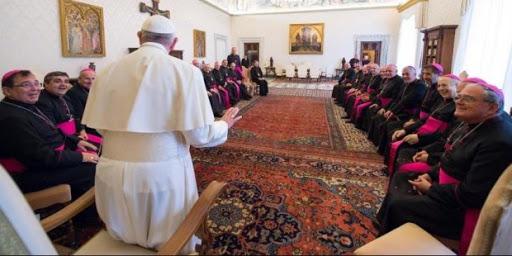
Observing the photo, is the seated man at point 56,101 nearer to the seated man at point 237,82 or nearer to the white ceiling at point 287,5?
the seated man at point 237,82

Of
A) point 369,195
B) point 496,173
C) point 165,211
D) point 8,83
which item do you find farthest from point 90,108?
point 369,195

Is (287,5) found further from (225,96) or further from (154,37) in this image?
(154,37)

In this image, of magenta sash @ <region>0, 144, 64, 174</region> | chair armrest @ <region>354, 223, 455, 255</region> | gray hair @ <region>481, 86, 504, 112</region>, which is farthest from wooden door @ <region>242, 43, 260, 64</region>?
chair armrest @ <region>354, 223, 455, 255</region>

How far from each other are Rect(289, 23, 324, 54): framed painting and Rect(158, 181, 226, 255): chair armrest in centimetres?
1518

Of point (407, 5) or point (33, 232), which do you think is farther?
point (407, 5)

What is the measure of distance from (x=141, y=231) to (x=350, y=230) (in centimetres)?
168

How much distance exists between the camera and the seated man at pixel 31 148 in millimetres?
2188

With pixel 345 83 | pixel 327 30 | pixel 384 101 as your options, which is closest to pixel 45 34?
pixel 384 101

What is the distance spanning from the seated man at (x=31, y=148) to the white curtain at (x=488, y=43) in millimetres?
5175

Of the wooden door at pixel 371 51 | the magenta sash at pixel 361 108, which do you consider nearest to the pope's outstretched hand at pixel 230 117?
the magenta sash at pixel 361 108

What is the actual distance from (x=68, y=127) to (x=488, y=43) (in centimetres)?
602

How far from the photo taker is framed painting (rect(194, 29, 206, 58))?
1184 cm

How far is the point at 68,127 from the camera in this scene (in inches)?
122

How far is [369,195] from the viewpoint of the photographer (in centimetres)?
309
